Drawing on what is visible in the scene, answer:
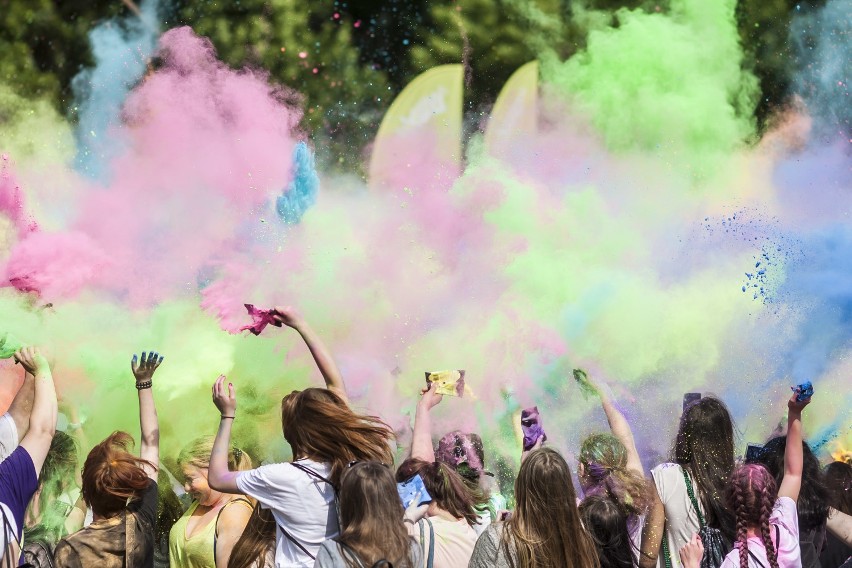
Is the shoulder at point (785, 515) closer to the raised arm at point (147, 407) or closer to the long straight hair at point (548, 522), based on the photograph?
the long straight hair at point (548, 522)

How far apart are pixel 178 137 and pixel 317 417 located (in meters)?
5.09

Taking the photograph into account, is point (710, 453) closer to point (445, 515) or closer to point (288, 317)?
point (445, 515)

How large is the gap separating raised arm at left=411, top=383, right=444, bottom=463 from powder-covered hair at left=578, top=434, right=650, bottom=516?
63 centimetres

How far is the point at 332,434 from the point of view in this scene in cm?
350

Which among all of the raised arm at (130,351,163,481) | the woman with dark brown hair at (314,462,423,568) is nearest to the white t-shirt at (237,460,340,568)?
the woman with dark brown hair at (314,462,423,568)

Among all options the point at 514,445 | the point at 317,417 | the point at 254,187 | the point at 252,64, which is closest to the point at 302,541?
the point at 317,417

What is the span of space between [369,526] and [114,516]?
1.31m

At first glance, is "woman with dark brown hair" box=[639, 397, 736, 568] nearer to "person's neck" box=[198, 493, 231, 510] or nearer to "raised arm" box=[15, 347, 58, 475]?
"person's neck" box=[198, 493, 231, 510]

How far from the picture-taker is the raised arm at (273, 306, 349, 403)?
3.89 meters

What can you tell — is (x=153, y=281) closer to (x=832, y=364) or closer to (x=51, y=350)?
(x=51, y=350)

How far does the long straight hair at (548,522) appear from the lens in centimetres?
330

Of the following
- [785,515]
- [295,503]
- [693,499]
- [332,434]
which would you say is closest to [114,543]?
[295,503]

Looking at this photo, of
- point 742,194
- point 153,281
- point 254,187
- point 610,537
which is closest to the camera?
point 610,537

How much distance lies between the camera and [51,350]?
6531 millimetres
